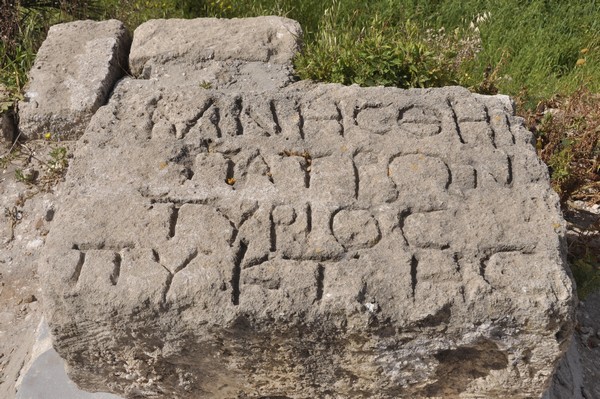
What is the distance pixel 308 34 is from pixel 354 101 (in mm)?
1947

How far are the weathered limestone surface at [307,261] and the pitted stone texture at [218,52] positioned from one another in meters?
1.00

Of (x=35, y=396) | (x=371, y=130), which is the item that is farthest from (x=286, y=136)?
(x=35, y=396)

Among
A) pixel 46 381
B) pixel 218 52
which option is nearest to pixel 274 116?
pixel 218 52

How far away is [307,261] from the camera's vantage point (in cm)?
240

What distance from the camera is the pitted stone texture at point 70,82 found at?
391 centimetres

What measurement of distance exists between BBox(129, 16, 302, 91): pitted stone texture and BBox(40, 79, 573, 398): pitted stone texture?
3.31ft

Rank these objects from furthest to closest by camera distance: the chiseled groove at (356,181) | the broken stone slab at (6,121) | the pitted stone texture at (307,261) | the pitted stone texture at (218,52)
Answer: the broken stone slab at (6,121), the pitted stone texture at (218,52), the chiseled groove at (356,181), the pitted stone texture at (307,261)

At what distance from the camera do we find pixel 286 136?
2.88 m

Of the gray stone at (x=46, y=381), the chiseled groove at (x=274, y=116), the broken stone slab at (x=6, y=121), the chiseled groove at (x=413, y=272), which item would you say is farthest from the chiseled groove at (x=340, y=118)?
the broken stone slab at (x=6, y=121)

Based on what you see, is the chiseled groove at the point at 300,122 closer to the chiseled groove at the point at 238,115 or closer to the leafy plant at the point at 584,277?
the chiseled groove at the point at 238,115

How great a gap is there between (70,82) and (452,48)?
2349 millimetres

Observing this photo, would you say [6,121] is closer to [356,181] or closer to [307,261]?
[356,181]

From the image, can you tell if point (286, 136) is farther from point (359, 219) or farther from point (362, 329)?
point (362, 329)

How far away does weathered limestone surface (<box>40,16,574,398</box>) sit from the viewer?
7.49 feet
